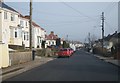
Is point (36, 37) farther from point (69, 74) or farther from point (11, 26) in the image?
point (69, 74)

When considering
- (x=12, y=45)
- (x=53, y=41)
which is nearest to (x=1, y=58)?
(x=12, y=45)

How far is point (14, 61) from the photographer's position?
A: 3291 centimetres

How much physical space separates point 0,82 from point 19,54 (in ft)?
59.2

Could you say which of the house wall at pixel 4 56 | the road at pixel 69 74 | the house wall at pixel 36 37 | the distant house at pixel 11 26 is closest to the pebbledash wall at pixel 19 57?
the house wall at pixel 4 56

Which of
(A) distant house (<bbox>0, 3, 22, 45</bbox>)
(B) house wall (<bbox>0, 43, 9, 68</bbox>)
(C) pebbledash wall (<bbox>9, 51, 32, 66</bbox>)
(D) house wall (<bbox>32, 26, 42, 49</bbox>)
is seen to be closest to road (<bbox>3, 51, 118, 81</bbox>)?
(B) house wall (<bbox>0, 43, 9, 68</bbox>)

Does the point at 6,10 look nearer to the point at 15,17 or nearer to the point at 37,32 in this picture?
the point at 15,17

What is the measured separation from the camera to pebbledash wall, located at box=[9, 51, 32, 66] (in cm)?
3192

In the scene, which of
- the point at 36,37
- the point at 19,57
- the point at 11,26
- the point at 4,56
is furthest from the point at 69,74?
the point at 36,37

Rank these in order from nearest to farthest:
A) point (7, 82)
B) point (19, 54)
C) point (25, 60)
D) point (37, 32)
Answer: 1. point (7, 82)
2. point (19, 54)
3. point (25, 60)
4. point (37, 32)

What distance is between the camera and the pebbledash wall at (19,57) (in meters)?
31.9

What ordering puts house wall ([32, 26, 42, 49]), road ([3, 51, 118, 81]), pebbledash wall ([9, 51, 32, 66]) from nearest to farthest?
road ([3, 51, 118, 81]) → pebbledash wall ([9, 51, 32, 66]) → house wall ([32, 26, 42, 49])

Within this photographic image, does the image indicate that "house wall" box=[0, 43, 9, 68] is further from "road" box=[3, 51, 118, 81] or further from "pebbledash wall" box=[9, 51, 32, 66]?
"road" box=[3, 51, 118, 81]

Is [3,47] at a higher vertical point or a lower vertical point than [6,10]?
lower

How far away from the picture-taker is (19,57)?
116 feet
